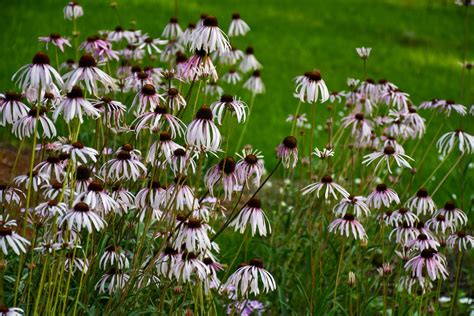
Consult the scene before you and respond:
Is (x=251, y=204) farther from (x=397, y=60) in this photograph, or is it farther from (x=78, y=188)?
(x=397, y=60)

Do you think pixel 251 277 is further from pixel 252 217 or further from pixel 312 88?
pixel 312 88

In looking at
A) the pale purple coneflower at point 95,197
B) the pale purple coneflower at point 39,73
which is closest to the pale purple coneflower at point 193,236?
the pale purple coneflower at point 95,197

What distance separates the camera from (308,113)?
756 centimetres

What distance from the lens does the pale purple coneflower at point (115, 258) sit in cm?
289

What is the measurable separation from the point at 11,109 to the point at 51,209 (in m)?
0.41

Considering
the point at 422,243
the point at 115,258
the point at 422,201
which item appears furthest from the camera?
the point at 422,201

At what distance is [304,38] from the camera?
1049 centimetres

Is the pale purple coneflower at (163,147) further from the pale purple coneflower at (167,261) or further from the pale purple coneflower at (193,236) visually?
the pale purple coneflower at (167,261)

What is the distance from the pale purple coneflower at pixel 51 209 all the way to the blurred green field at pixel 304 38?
395 centimetres

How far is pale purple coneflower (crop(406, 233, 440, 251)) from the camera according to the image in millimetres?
3148

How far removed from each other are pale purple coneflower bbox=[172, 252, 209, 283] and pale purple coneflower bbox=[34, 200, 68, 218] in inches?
16.7

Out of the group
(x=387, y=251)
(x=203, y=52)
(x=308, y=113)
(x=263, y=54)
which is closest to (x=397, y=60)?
(x=263, y=54)

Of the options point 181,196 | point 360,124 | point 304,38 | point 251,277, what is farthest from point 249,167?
point 304,38

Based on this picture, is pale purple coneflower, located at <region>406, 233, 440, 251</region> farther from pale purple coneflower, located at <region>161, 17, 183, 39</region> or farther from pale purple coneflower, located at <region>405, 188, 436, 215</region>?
pale purple coneflower, located at <region>161, 17, 183, 39</region>
